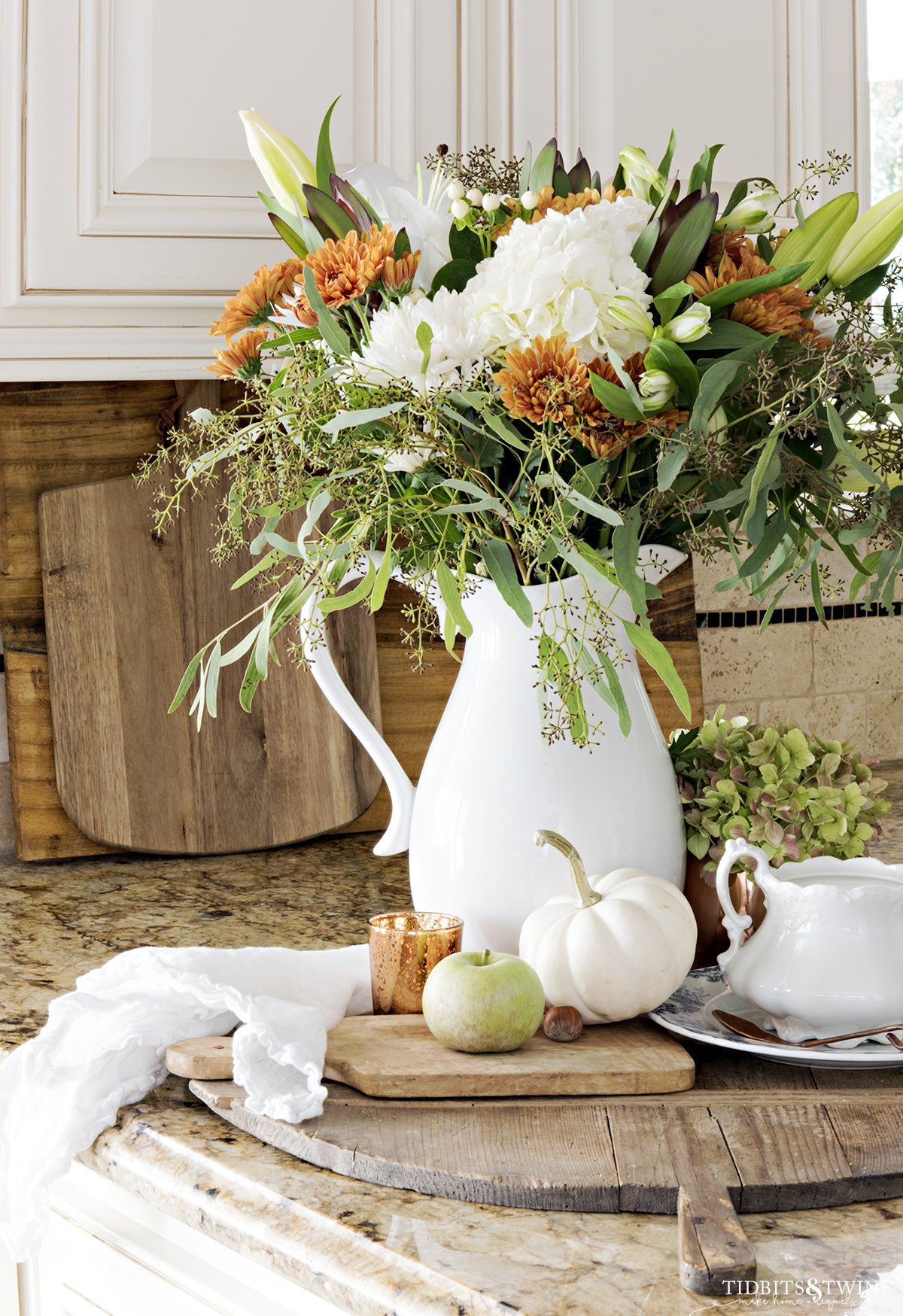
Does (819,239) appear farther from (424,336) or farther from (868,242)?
(424,336)

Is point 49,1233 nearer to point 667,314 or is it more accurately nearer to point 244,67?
point 667,314

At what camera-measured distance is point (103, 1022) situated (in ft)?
2.67

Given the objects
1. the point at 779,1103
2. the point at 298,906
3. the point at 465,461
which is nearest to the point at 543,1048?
the point at 779,1103

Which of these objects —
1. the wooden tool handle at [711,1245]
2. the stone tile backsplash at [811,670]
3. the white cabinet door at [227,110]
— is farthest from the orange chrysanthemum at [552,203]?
the stone tile backsplash at [811,670]

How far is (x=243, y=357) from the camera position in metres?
0.95

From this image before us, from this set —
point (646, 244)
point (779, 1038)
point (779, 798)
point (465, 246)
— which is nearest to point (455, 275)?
point (465, 246)

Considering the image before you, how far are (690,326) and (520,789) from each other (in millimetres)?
333

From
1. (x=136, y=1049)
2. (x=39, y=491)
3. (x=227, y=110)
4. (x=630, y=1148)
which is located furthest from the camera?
(x=39, y=491)

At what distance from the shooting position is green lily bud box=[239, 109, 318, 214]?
97cm

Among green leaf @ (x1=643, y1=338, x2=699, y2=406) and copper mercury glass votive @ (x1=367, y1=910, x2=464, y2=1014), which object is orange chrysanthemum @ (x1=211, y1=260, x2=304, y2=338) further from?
copper mercury glass votive @ (x1=367, y1=910, x2=464, y2=1014)

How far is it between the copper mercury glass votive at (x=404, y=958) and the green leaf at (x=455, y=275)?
0.42 m

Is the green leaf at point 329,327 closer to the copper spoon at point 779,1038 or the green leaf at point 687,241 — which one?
the green leaf at point 687,241

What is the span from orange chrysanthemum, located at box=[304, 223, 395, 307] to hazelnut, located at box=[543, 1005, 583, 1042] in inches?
18.2

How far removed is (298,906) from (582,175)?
71 cm
